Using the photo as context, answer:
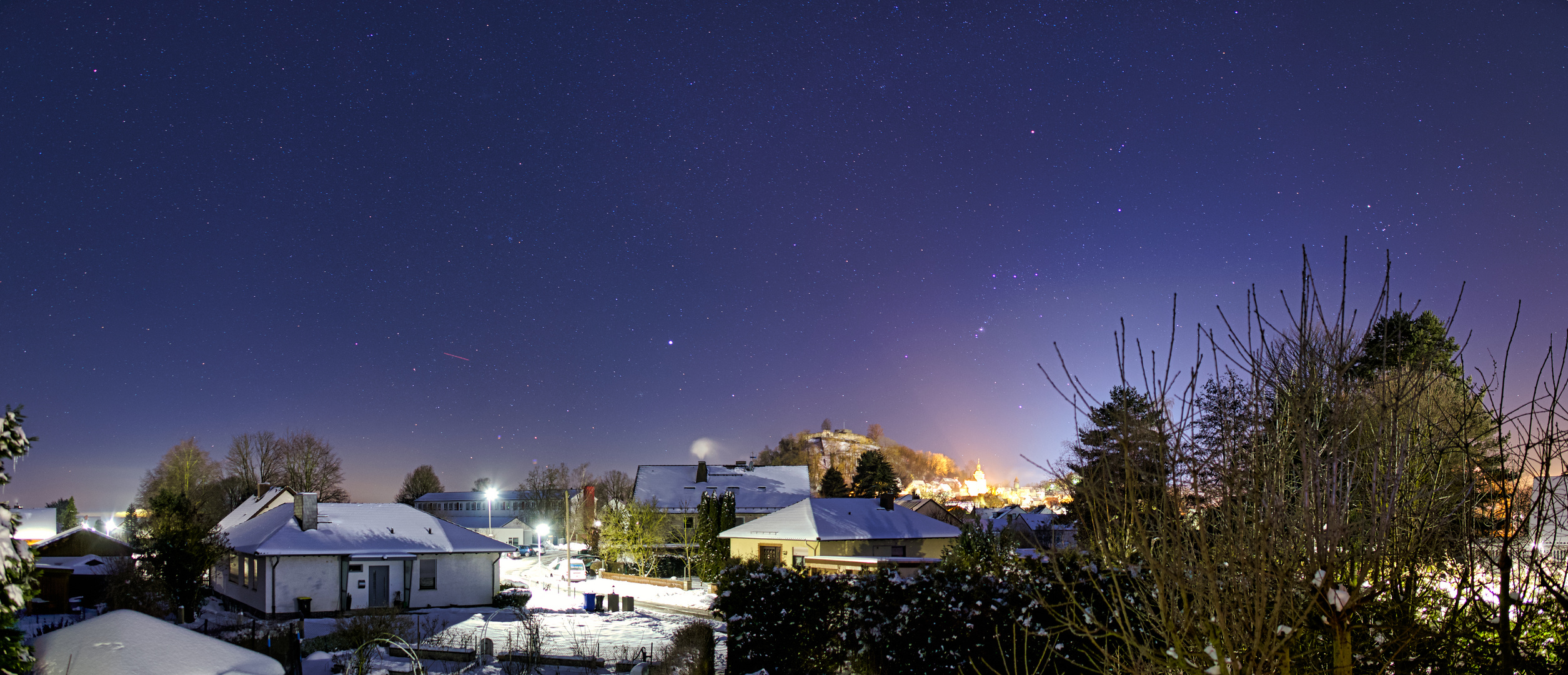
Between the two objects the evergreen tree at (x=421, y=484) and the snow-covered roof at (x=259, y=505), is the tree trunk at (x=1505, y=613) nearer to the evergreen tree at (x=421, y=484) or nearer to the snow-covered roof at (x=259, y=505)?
the snow-covered roof at (x=259, y=505)

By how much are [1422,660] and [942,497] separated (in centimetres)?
10343

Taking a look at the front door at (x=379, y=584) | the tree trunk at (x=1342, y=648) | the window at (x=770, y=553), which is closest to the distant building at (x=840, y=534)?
the window at (x=770, y=553)

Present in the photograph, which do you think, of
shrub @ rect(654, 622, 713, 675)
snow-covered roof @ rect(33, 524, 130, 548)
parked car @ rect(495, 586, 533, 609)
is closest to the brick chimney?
parked car @ rect(495, 586, 533, 609)

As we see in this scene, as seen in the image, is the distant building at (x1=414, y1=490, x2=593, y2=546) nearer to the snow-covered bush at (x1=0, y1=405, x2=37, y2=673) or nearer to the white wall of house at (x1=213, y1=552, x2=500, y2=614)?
the white wall of house at (x1=213, y1=552, x2=500, y2=614)

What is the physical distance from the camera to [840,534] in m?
37.2

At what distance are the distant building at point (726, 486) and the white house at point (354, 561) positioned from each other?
76.9ft

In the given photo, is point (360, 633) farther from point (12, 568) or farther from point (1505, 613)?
point (1505, 613)

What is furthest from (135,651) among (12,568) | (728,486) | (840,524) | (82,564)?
(728,486)

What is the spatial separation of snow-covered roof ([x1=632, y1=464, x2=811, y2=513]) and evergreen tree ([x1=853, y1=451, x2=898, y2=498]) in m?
11.5

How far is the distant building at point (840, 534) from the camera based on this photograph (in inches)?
1454

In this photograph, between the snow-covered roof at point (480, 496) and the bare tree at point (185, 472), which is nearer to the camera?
the bare tree at point (185, 472)

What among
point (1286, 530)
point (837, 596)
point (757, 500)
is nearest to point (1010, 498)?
point (757, 500)

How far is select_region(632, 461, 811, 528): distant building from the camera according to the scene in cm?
5859

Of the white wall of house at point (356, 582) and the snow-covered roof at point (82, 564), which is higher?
the snow-covered roof at point (82, 564)
